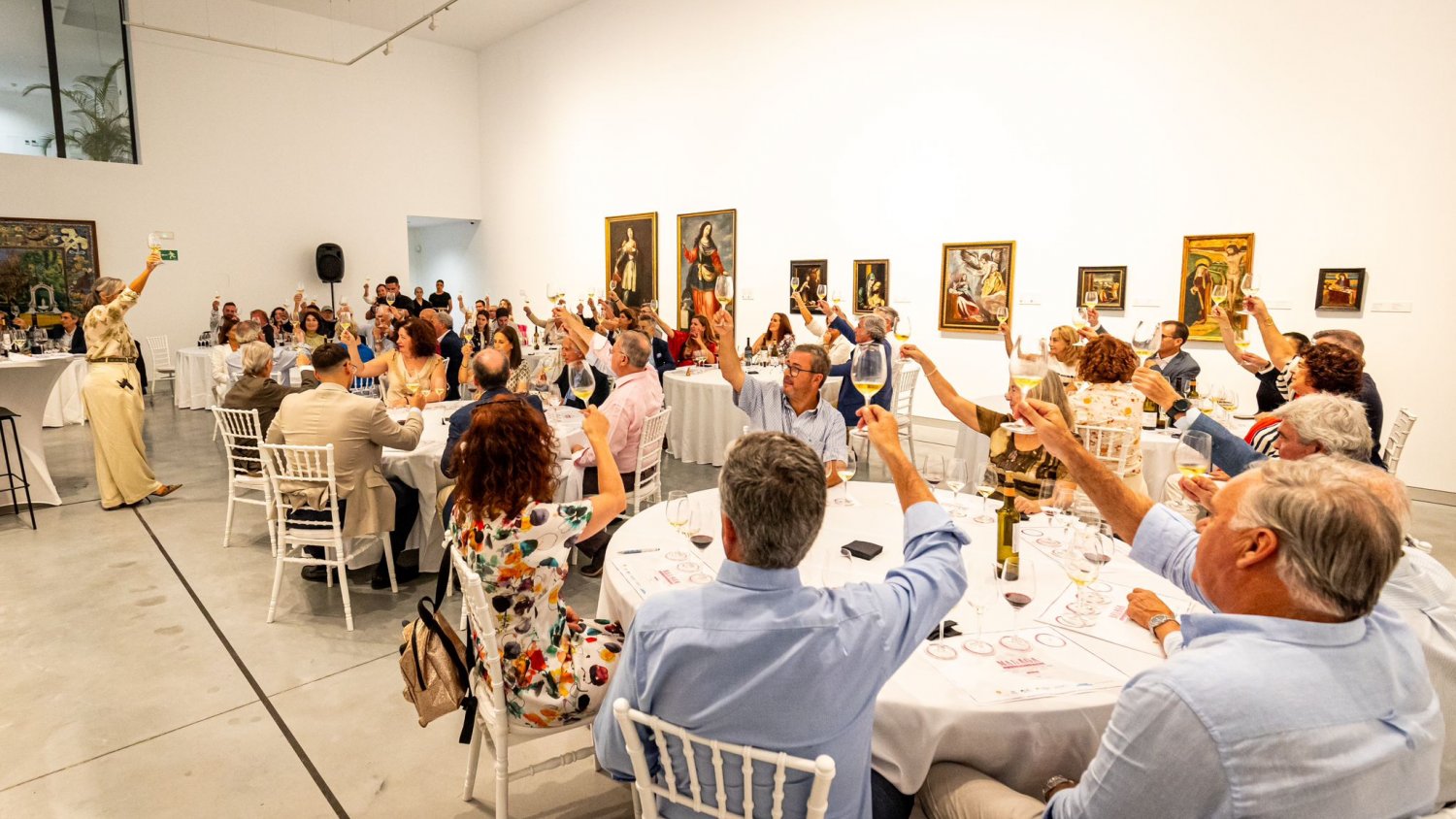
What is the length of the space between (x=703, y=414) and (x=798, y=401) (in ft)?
12.0

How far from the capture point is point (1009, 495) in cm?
235

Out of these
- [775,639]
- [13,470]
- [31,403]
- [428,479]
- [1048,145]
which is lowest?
[13,470]

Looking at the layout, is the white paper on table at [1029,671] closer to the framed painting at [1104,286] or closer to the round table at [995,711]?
the round table at [995,711]

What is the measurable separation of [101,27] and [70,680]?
43.6 feet

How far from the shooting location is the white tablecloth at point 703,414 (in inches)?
295

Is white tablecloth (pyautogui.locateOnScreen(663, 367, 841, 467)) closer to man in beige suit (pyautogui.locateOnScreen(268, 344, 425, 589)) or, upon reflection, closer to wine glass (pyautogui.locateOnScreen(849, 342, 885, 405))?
man in beige suit (pyautogui.locateOnScreen(268, 344, 425, 589))

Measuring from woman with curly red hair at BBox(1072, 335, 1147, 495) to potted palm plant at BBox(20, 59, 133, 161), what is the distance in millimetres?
14758

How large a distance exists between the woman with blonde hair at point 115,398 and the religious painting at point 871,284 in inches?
299

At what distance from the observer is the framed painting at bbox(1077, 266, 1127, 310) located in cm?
822

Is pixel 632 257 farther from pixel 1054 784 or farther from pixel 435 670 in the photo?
pixel 1054 784

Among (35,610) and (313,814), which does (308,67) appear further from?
(313,814)

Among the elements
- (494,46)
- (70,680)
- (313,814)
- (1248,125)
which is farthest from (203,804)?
(494,46)

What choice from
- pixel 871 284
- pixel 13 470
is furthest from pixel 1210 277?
pixel 13 470

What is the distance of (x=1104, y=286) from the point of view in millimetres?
8328
